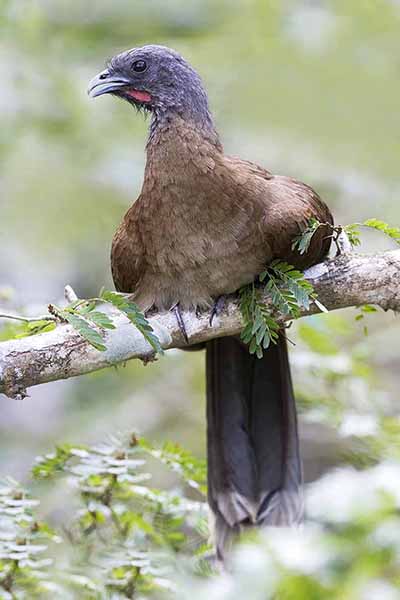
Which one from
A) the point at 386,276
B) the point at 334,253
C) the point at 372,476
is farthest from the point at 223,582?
the point at 334,253

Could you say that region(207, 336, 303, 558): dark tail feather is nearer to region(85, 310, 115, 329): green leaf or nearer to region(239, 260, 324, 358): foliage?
region(239, 260, 324, 358): foliage

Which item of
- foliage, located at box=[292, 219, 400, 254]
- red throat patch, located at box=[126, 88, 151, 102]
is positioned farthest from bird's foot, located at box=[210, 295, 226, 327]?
red throat patch, located at box=[126, 88, 151, 102]

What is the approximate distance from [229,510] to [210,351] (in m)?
0.68

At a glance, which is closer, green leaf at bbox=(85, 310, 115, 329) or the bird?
green leaf at bbox=(85, 310, 115, 329)

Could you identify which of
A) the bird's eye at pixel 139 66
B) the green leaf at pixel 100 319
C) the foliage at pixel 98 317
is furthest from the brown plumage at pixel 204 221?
the green leaf at pixel 100 319

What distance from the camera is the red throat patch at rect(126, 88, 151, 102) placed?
3852 mm

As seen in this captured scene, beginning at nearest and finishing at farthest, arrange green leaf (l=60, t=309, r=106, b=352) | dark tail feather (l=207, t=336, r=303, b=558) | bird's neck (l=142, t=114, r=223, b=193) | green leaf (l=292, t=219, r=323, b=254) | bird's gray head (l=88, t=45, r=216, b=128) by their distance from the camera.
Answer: green leaf (l=60, t=309, r=106, b=352), green leaf (l=292, t=219, r=323, b=254), bird's neck (l=142, t=114, r=223, b=193), bird's gray head (l=88, t=45, r=216, b=128), dark tail feather (l=207, t=336, r=303, b=558)

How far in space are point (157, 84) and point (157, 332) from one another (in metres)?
1.07

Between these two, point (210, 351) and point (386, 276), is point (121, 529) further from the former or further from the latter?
point (386, 276)

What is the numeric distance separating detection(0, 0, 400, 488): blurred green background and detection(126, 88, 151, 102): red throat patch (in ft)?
5.96

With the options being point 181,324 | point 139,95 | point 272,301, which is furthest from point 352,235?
point 139,95

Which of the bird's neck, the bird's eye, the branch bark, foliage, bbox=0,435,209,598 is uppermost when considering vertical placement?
the bird's eye

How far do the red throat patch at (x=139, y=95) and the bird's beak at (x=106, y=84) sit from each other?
3 cm

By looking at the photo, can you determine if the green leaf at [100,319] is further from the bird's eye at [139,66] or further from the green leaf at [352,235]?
the bird's eye at [139,66]
